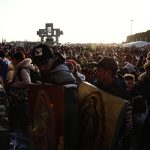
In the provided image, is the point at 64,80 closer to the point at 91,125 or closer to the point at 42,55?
the point at 42,55

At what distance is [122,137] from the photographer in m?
4.68

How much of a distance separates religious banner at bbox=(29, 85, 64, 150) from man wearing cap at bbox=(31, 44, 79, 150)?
0.09 meters

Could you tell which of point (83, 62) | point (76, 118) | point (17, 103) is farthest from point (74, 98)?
point (83, 62)

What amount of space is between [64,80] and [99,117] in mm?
571

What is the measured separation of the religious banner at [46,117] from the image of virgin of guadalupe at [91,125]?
327 millimetres

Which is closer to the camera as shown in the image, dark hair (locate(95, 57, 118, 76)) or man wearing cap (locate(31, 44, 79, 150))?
man wearing cap (locate(31, 44, 79, 150))

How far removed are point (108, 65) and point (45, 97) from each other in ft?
2.35

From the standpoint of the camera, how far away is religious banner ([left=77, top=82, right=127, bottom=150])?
4387 millimetres

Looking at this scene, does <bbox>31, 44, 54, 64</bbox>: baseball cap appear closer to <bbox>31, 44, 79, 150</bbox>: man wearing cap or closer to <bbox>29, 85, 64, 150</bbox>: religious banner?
<bbox>31, 44, 79, 150</bbox>: man wearing cap

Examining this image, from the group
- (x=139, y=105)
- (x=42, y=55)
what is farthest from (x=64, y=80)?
(x=139, y=105)

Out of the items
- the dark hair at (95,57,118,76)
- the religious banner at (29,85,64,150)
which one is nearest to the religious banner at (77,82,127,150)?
the dark hair at (95,57,118,76)

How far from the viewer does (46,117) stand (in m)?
4.90

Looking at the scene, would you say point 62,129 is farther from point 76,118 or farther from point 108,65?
point 108,65

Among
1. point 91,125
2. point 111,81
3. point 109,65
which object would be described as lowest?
point 91,125
